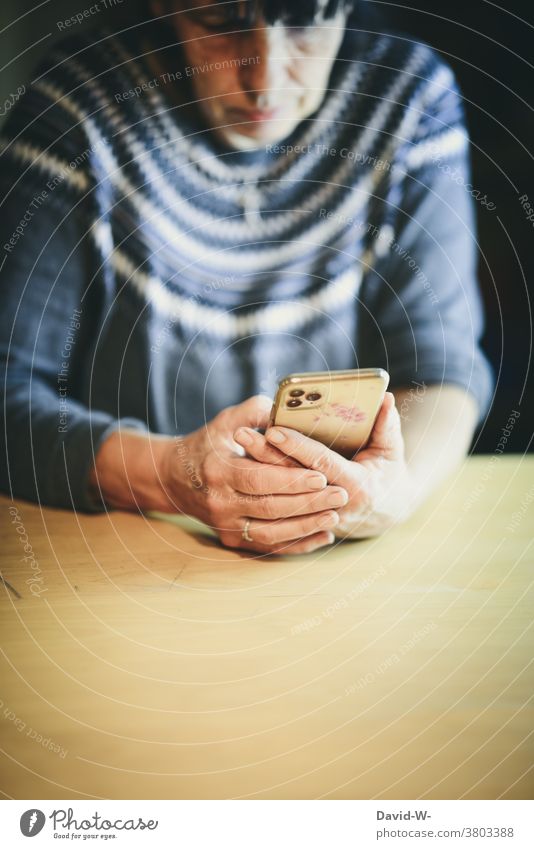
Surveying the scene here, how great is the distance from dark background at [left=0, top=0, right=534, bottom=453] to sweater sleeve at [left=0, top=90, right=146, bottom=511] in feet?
0.18

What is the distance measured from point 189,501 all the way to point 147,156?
0.96 ft

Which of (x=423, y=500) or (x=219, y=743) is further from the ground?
(x=423, y=500)

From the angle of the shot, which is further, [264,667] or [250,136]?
[250,136]

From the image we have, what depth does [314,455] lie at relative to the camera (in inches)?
21.4

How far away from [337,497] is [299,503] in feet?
0.09

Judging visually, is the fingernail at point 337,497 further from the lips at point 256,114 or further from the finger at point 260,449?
the lips at point 256,114

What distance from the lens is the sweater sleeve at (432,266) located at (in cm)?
65

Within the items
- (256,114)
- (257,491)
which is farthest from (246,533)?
(256,114)

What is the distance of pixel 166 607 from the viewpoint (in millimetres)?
513

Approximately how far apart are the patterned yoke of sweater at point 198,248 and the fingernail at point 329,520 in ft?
0.47

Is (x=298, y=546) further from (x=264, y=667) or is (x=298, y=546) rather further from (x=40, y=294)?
(x=40, y=294)

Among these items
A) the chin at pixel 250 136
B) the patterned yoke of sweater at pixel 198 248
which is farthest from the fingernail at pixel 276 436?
the chin at pixel 250 136
